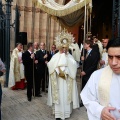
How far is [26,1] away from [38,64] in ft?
21.3

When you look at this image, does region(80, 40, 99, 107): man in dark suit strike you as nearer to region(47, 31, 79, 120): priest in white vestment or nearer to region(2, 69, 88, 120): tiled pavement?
region(47, 31, 79, 120): priest in white vestment

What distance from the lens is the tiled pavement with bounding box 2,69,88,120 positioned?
5.58m

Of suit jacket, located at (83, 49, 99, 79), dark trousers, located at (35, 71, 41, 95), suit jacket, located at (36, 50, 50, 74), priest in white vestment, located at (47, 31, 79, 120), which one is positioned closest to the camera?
priest in white vestment, located at (47, 31, 79, 120)

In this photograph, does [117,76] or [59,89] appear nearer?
[117,76]

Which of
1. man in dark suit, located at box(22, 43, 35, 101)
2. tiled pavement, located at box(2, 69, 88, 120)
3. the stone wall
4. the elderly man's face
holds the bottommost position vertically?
tiled pavement, located at box(2, 69, 88, 120)

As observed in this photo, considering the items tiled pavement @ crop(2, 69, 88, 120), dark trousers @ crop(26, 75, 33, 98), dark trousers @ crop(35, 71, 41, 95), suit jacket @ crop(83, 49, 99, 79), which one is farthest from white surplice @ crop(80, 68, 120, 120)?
dark trousers @ crop(35, 71, 41, 95)

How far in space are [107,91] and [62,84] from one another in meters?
3.43

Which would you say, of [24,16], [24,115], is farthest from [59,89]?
[24,16]

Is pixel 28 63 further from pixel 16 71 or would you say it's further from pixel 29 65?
pixel 16 71

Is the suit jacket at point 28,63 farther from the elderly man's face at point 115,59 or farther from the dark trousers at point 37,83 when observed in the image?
the elderly man's face at point 115,59

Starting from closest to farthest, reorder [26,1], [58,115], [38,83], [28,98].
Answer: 1. [58,115]
2. [28,98]
3. [38,83]
4. [26,1]

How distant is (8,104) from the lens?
664 cm

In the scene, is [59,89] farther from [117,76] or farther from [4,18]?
[4,18]

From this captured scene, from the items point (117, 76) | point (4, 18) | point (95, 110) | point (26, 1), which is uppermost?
point (26, 1)
